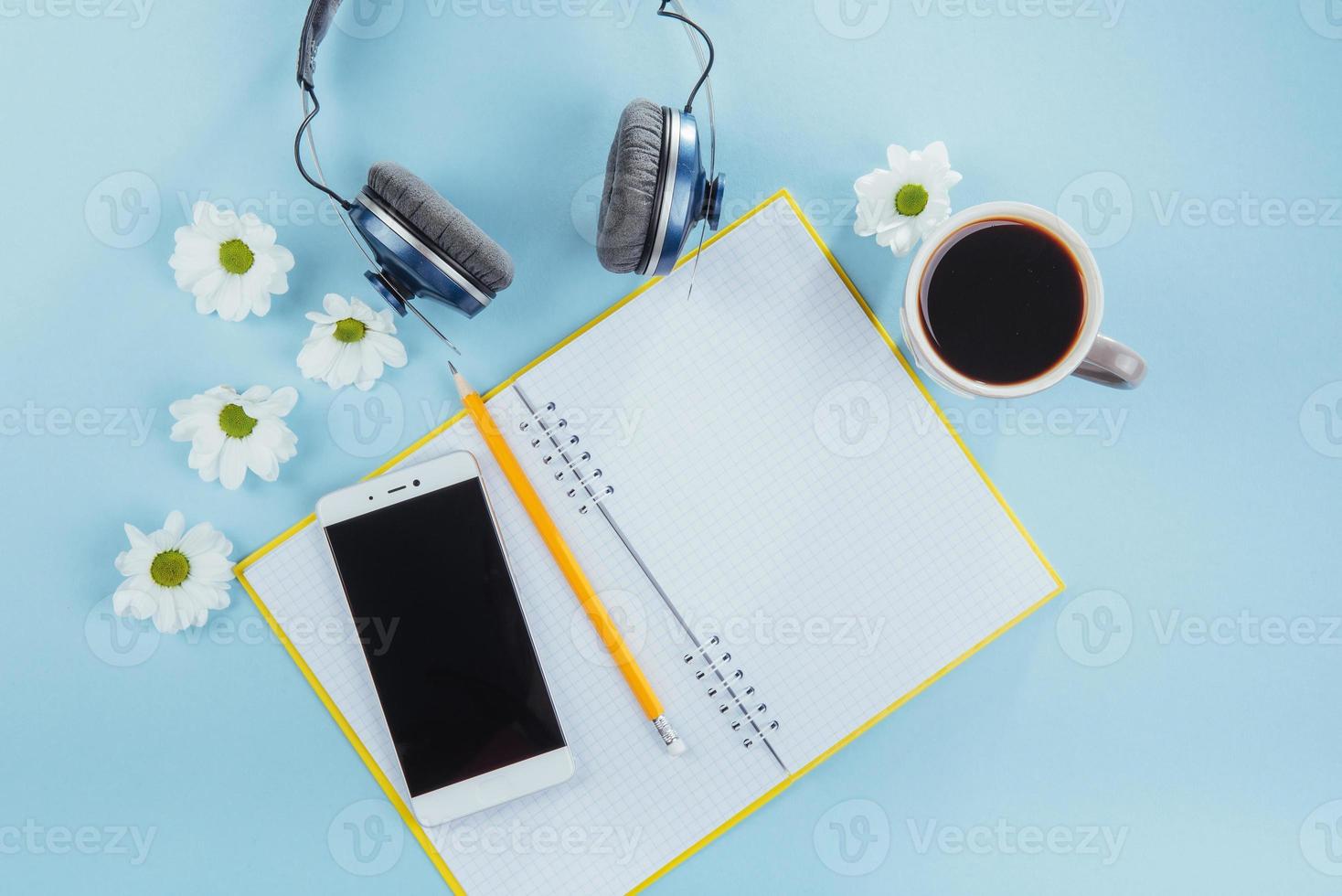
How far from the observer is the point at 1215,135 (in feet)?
2.70

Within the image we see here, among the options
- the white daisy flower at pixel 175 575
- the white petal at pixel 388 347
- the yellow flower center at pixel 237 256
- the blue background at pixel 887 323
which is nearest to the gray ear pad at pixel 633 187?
the blue background at pixel 887 323

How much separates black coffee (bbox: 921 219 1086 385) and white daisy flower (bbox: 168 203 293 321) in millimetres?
576

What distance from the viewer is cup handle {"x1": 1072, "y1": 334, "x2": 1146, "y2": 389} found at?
0.68 meters

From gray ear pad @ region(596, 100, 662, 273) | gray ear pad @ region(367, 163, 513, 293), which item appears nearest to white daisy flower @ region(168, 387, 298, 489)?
gray ear pad @ region(367, 163, 513, 293)

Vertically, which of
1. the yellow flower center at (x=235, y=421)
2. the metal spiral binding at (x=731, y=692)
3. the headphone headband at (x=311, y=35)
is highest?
the headphone headband at (x=311, y=35)

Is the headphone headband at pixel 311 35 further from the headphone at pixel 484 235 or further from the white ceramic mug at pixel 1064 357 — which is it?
the white ceramic mug at pixel 1064 357

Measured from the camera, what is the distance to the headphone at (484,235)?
2.22ft

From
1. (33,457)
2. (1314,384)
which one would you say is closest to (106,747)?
(33,457)

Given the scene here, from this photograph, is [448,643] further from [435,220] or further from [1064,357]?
[1064,357]

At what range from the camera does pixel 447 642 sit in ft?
2.60

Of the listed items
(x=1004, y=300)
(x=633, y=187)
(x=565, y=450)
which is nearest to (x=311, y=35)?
(x=633, y=187)

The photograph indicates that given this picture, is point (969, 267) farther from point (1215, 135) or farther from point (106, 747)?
point (106, 747)

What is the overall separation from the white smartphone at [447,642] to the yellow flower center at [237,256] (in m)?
0.22

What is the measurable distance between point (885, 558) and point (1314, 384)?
0.46 metres
